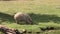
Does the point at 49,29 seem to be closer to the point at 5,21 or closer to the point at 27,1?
the point at 5,21

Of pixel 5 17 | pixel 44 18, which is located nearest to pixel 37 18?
pixel 44 18

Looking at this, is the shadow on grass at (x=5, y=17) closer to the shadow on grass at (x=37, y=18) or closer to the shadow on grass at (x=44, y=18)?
the shadow on grass at (x=37, y=18)

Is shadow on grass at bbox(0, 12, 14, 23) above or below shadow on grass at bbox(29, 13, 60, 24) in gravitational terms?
above

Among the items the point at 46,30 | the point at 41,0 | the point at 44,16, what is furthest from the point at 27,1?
the point at 46,30

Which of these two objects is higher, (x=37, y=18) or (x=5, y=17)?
(x=5, y=17)

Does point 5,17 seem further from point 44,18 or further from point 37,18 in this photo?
point 44,18

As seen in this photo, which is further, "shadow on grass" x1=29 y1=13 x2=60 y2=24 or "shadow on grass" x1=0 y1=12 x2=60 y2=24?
"shadow on grass" x1=29 y1=13 x2=60 y2=24

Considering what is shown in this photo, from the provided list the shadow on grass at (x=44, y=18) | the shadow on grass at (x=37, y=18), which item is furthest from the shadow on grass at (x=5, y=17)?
the shadow on grass at (x=44, y=18)

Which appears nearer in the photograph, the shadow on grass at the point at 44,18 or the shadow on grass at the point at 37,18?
the shadow on grass at the point at 37,18

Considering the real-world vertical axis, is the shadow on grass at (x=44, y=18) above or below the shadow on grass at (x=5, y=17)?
below

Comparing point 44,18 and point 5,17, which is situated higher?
point 5,17

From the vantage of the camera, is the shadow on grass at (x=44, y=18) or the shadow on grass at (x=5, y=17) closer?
the shadow on grass at (x=5, y=17)

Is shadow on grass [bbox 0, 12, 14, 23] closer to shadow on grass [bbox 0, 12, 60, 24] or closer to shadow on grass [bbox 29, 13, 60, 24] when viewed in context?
shadow on grass [bbox 0, 12, 60, 24]

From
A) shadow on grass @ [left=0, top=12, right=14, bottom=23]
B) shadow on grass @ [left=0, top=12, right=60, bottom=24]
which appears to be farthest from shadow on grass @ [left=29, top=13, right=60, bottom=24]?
shadow on grass @ [left=0, top=12, right=14, bottom=23]
